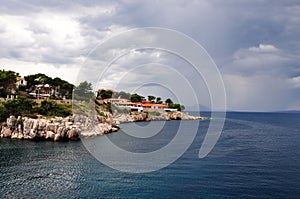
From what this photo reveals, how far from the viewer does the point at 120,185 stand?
29562mm

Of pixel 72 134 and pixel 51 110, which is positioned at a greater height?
pixel 51 110

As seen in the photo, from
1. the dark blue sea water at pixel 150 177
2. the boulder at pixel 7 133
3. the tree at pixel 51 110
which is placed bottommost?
the dark blue sea water at pixel 150 177

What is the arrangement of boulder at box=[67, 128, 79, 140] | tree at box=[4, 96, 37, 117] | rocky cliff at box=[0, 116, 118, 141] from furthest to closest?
tree at box=[4, 96, 37, 117] → boulder at box=[67, 128, 79, 140] → rocky cliff at box=[0, 116, 118, 141]

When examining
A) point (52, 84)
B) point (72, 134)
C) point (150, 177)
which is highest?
point (52, 84)

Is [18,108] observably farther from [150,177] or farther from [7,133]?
[150,177]

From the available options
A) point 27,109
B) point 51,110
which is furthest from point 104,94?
point 27,109

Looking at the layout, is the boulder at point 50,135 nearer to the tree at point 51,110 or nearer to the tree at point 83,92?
the tree at point 51,110

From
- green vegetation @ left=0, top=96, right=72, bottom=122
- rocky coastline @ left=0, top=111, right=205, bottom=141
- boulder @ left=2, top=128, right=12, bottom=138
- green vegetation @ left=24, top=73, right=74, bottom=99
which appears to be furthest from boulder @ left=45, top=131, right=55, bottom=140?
green vegetation @ left=24, top=73, right=74, bottom=99

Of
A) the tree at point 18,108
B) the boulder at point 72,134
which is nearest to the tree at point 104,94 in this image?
the tree at point 18,108

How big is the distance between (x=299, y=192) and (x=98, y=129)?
53.9 m

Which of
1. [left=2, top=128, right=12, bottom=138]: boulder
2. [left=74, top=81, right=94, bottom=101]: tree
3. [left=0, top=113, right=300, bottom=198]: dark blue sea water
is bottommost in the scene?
[left=0, top=113, right=300, bottom=198]: dark blue sea water

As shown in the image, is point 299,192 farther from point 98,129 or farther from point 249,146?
point 98,129

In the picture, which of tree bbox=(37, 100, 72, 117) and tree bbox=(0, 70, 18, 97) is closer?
tree bbox=(37, 100, 72, 117)

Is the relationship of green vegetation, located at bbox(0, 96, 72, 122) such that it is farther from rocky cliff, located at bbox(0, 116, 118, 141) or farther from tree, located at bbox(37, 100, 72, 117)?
rocky cliff, located at bbox(0, 116, 118, 141)
